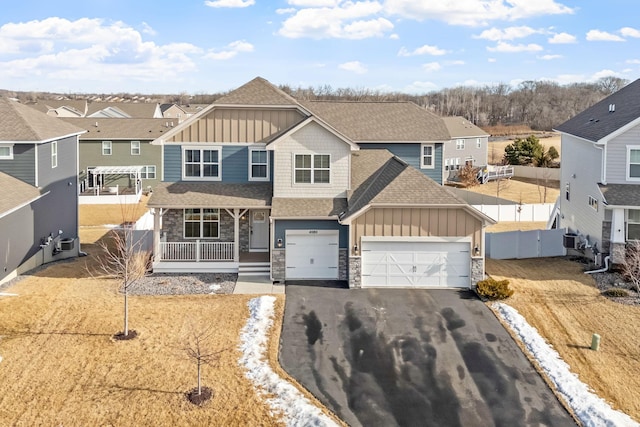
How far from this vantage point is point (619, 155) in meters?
24.1

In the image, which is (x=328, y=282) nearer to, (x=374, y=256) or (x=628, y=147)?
(x=374, y=256)

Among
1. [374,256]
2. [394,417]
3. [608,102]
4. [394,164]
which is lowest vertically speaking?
[394,417]

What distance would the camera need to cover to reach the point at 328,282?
2334 cm

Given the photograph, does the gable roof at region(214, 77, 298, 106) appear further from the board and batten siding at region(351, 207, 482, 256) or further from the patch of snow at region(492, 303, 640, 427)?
the patch of snow at region(492, 303, 640, 427)

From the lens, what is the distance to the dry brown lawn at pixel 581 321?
47.8ft

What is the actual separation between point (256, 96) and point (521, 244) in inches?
538

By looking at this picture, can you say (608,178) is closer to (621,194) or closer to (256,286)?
(621,194)

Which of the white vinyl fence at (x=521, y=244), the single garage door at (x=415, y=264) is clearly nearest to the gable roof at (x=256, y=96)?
the single garage door at (x=415, y=264)

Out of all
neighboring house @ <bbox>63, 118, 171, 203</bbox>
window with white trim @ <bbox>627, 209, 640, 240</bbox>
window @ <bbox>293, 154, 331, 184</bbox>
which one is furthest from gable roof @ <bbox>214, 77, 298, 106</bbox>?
neighboring house @ <bbox>63, 118, 171, 203</bbox>

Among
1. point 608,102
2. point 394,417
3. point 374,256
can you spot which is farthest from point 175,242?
point 608,102

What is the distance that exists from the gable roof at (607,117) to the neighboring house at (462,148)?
2847cm

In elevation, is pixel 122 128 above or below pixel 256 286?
above

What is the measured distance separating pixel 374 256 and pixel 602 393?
998 centimetres

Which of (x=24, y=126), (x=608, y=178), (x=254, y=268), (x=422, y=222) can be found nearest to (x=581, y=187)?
(x=608, y=178)
